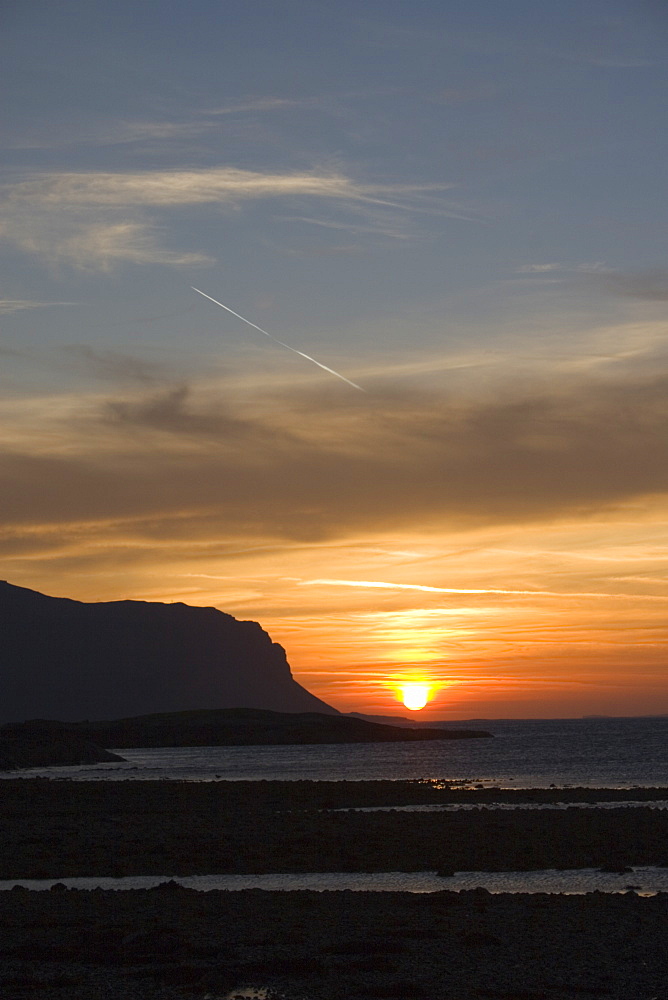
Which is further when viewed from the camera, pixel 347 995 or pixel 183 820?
pixel 183 820

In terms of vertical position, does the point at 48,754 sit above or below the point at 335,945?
below

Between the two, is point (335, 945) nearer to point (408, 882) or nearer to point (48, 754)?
point (408, 882)

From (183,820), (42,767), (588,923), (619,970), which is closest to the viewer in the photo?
(619,970)

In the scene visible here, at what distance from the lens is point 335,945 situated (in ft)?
59.9

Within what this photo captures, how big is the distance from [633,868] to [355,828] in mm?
11913

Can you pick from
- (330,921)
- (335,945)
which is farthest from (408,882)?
(335,945)

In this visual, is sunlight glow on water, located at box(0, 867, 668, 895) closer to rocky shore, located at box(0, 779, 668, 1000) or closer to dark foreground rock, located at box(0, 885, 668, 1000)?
rocky shore, located at box(0, 779, 668, 1000)

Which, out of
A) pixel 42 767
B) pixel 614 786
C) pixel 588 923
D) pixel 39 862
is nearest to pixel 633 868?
pixel 588 923

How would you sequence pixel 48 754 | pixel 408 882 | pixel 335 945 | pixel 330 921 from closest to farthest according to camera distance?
pixel 335 945 < pixel 330 921 < pixel 408 882 < pixel 48 754

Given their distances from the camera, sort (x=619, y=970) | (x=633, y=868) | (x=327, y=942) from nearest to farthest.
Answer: (x=619, y=970) → (x=327, y=942) → (x=633, y=868)

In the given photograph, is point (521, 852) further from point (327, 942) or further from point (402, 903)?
point (327, 942)

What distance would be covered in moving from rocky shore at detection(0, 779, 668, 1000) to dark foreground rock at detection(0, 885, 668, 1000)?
48 mm

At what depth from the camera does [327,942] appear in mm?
18516

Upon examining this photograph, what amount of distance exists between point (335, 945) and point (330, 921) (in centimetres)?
206
